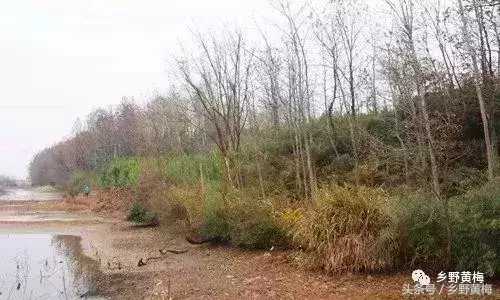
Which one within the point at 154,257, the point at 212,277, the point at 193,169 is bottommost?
the point at 212,277

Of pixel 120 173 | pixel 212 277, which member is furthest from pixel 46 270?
pixel 120 173

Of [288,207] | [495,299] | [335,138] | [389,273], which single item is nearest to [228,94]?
[335,138]

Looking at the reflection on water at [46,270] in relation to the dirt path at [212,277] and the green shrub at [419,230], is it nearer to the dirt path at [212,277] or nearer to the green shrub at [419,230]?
the dirt path at [212,277]

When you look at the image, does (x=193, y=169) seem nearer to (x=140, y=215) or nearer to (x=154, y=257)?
(x=140, y=215)

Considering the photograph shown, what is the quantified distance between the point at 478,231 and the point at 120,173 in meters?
30.0

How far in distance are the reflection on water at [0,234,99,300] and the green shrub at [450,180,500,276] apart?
665 centimetres

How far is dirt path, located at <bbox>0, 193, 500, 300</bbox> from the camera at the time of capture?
7814mm

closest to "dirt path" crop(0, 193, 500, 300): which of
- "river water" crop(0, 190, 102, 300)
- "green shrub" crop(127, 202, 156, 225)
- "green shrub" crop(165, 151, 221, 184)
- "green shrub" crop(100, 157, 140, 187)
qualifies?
"river water" crop(0, 190, 102, 300)

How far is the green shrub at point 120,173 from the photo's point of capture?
3209 cm

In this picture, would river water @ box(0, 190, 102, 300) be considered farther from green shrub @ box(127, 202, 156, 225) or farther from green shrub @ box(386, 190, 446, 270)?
green shrub @ box(386, 190, 446, 270)

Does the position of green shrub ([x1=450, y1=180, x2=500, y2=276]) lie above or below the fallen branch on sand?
above

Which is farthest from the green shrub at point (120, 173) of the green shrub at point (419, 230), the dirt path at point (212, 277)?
the green shrub at point (419, 230)

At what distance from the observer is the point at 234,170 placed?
17078mm

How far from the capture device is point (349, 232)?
873 centimetres
